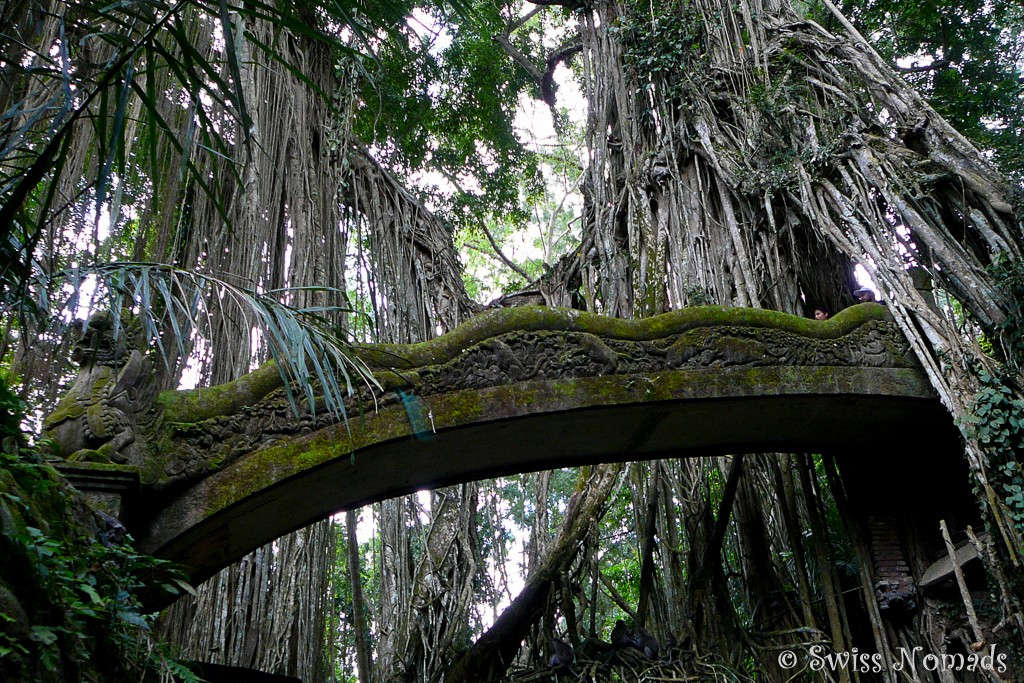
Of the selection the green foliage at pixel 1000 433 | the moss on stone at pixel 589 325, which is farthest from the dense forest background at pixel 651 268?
the moss on stone at pixel 589 325

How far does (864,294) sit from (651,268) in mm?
1556

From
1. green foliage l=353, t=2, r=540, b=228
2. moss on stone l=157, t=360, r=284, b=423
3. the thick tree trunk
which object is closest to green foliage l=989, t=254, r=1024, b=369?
the thick tree trunk

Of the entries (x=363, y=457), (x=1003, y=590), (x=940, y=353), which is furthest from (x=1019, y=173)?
(x=363, y=457)

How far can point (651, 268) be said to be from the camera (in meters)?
6.80

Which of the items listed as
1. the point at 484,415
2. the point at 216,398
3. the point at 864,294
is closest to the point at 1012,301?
the point at 864,294

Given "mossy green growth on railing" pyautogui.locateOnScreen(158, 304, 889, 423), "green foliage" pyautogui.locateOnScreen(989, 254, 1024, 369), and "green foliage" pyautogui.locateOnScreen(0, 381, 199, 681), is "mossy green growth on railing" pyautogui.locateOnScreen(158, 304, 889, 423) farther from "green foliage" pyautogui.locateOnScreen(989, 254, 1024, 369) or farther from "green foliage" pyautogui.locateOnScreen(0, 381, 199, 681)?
"green foliage" pyautogui.locateOnScreen(0, 381, 199, 681)

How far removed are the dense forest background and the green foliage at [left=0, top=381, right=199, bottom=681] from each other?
0.57 metres

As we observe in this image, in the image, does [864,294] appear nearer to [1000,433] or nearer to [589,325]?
[1000,433]

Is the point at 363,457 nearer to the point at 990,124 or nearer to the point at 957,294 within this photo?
the point at 957,294

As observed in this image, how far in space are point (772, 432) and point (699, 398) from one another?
0.79 meters

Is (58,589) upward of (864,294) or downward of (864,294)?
downward

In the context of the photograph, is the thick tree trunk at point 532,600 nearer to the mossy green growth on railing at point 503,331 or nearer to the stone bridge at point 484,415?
the stone bridge at point 484,415

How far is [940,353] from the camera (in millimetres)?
4707

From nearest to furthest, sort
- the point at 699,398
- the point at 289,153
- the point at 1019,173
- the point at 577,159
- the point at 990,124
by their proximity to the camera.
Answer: the point at 699,398 < the point at 1019,173 < the point at 289,153 < the point at 990,124 < the point at 577,159
